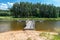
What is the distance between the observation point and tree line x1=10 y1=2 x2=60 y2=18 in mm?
57394

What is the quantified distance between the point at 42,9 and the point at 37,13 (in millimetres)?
2693

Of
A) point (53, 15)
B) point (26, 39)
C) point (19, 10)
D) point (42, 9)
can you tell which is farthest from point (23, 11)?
point (26, 39)

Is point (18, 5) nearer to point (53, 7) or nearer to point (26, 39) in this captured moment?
point (53, 7)

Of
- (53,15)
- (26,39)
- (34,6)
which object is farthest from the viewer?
(34,6)

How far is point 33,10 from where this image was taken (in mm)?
59438

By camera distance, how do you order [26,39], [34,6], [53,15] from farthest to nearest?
[34,6] < [53,15] < [26,39]

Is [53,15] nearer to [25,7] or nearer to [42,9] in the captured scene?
[42,9]

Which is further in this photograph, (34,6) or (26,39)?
(34,6)

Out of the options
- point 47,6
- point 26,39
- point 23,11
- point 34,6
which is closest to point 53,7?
point 47,6

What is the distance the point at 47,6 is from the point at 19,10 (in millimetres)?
9912

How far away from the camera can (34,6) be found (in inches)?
2386

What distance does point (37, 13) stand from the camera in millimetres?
58000

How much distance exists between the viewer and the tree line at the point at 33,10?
57394 mm

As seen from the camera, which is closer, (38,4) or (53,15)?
(53,15)
